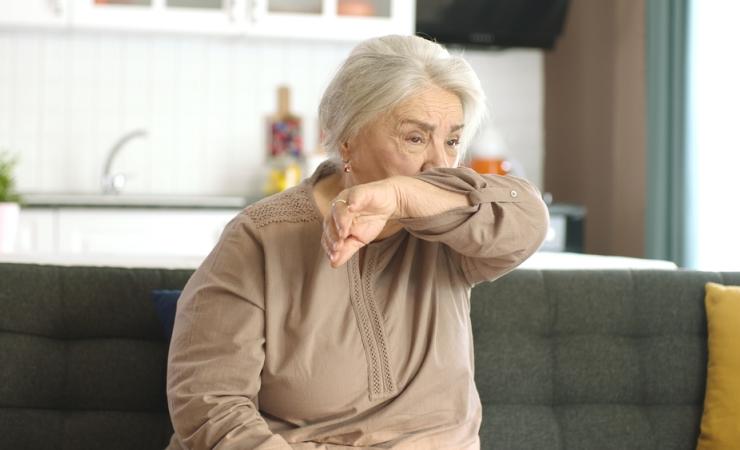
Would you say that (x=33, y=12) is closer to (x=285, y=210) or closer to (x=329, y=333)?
(x=285, y=210)

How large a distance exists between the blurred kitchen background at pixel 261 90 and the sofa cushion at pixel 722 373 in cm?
211

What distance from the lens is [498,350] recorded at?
210 cm

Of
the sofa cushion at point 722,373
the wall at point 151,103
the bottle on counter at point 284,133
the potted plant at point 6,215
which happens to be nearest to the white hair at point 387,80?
the sofa cushion at point 722,373

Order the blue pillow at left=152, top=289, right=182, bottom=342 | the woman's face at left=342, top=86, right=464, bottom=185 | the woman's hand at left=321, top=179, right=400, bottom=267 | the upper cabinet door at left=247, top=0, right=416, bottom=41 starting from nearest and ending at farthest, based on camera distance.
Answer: the woman's hand at left=321, top=179, right=400, bottom=267
the woman's face at left=342, top=86, right=464, bottom=185
the blue pillow at left=152, top=289, right=182, bottom=342
the upper cabinet door at left=247, top=0, right=416, bottom=41

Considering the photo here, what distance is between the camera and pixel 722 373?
212 centimetres

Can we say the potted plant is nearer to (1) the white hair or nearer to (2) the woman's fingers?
(1) the white hair

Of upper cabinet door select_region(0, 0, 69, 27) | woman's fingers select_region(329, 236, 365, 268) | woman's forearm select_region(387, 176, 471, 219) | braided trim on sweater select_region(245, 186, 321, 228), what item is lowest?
woman's fingers select_region(329, 236, 365, 268)

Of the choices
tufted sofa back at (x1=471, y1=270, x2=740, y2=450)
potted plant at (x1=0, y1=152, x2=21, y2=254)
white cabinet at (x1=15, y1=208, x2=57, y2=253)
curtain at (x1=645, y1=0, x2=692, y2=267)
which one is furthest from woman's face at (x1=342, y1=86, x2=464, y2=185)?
white cabinet at (x1=15, y1=208, x2=57, y2=253)

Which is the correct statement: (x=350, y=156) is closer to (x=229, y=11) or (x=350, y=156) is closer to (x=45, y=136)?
(x=229, y=11)

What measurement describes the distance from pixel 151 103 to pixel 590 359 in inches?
123

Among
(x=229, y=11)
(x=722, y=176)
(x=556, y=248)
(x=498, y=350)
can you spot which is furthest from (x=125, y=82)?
(x=498, y=350)

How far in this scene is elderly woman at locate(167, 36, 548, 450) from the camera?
5.28 feet

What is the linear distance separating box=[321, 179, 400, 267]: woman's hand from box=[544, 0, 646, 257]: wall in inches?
115

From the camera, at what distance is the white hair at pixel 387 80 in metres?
1.68
